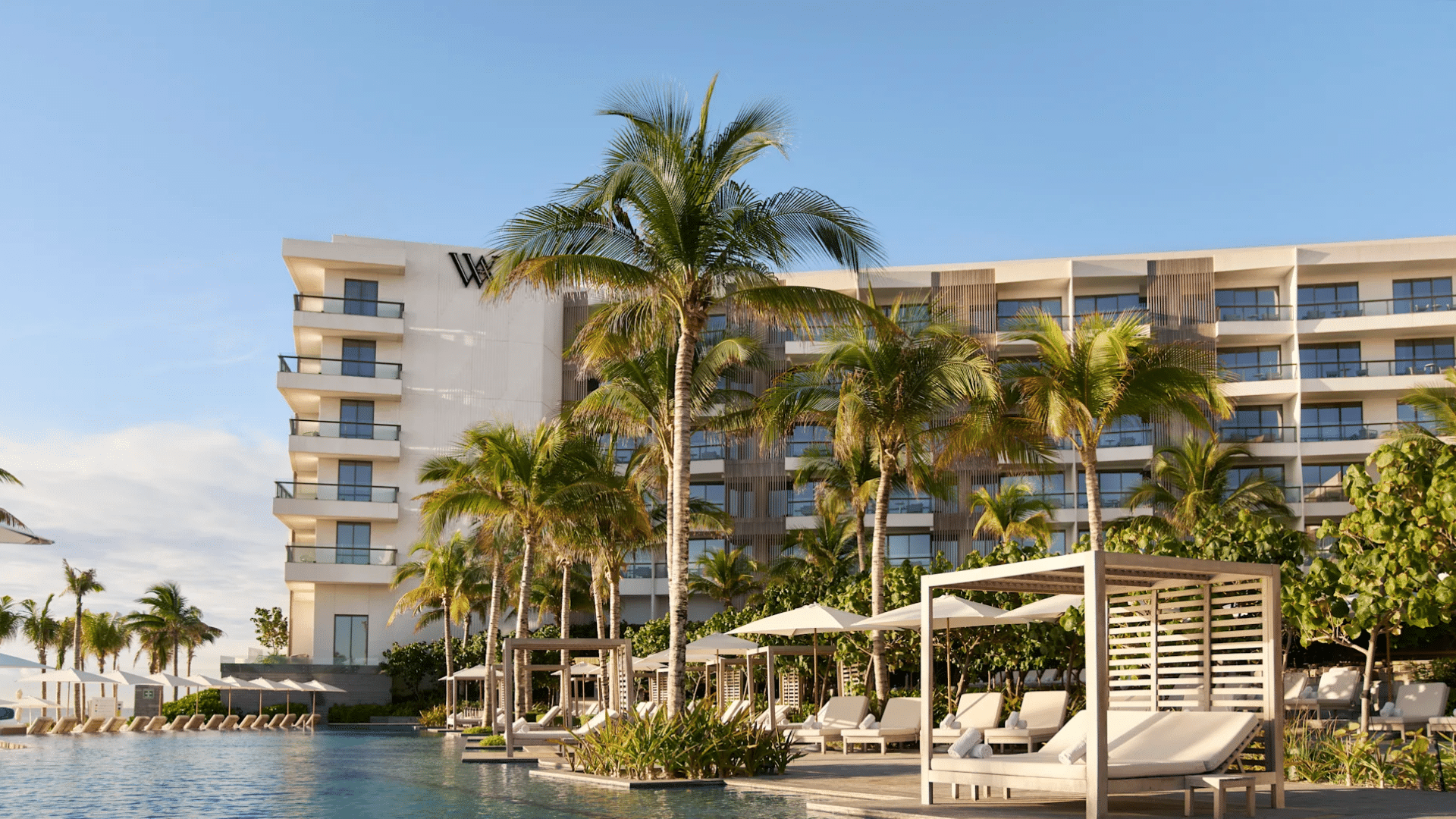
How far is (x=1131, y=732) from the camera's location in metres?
11.0

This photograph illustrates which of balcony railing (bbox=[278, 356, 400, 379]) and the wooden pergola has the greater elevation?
balcony railing (bbox=[278, 356, 400, 379])

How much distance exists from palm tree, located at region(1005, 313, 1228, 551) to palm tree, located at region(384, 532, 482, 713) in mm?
22533

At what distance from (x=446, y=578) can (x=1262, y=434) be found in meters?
30.4

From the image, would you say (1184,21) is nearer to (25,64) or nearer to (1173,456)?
(25,64)

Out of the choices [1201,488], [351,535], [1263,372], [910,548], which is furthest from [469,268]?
[1263,372]

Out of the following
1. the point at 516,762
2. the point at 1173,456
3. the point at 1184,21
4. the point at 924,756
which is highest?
the point at 1184,21

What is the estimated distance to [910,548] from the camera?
5097 centimetres

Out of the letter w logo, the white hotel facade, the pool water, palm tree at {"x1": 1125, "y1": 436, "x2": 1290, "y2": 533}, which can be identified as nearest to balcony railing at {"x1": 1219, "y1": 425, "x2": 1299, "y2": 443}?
the white hotel facade

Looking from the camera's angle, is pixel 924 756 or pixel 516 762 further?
pixel 516 762

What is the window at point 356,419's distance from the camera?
52969 millimetres

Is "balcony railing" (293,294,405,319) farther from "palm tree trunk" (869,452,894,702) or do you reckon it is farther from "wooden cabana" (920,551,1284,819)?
"wooden cabana" (920,551,1284,819)

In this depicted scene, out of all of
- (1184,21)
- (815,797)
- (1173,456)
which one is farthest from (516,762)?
(1173,456)

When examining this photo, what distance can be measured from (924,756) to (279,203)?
19.9 metres

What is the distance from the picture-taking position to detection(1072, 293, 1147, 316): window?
50.8 metres
